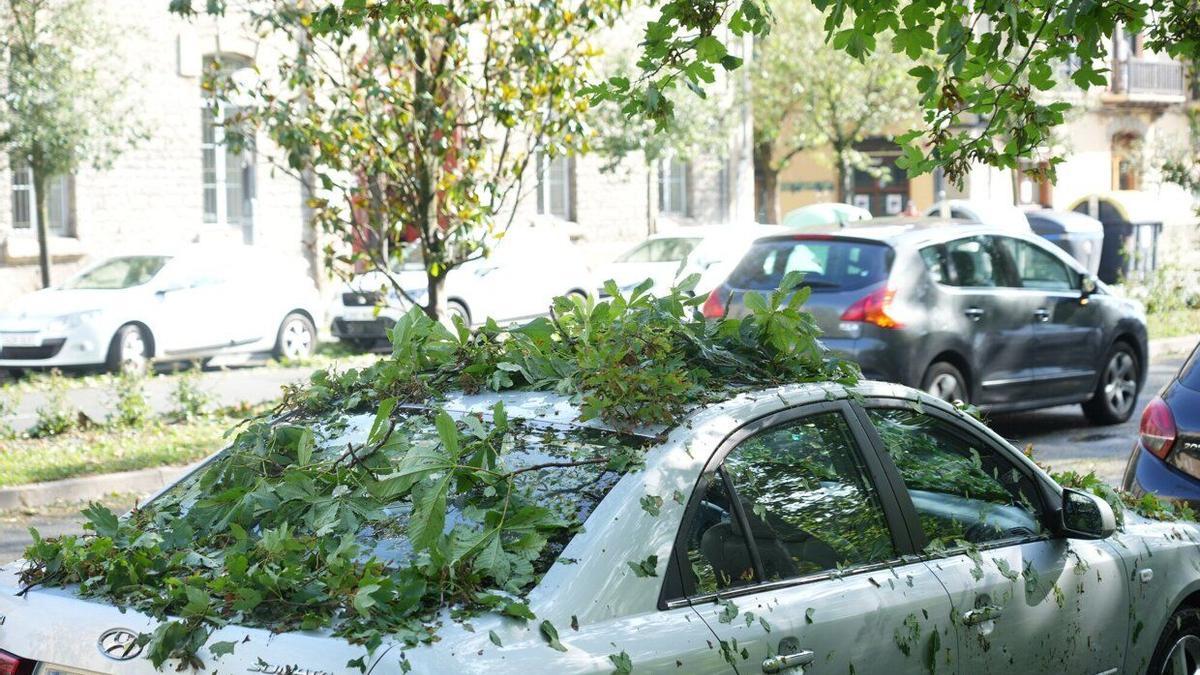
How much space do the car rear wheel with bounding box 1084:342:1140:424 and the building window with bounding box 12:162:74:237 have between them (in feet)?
48.2

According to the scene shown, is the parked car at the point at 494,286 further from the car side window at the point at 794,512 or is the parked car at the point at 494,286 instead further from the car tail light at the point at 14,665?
the car tail light at the point at 14,665

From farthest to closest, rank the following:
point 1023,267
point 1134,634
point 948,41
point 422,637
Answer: point 1023,267, point 948,41, point 1134,634, point 422,637

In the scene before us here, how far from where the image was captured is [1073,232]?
1045 inches

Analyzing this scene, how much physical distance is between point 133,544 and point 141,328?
15.1 metres

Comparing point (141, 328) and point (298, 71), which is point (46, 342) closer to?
point (141, 328)

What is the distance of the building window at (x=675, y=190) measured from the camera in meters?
34.2

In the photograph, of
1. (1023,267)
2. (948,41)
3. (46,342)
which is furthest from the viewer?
(46,342)

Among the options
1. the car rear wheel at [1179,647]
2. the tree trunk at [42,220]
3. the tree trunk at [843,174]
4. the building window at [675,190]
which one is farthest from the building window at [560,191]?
the car rear wheel at [1179,647]

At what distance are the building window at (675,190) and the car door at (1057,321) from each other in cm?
2142

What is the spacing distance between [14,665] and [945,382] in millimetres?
8994

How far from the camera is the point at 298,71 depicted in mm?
11398

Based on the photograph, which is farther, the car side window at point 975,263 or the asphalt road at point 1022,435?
the car side window at point 975,263

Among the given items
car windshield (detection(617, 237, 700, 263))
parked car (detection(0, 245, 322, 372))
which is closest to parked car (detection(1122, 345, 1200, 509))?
parked car (detection(0, 245, 322, 372))

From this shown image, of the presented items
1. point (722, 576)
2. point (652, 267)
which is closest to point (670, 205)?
point (652, 267)
